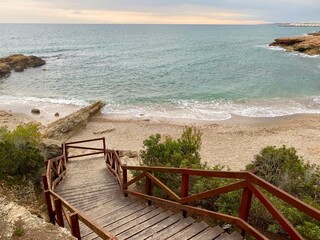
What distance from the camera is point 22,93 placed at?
1369 inches

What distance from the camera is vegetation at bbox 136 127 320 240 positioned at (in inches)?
224

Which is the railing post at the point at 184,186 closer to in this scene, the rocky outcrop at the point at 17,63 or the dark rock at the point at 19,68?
the rocky outcrop at the point at 17,63

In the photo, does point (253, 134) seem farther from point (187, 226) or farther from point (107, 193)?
point (187, 226)

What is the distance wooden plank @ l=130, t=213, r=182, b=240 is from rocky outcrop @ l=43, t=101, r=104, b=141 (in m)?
15.6

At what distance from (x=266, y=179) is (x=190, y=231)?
5349mm

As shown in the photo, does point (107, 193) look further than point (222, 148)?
No

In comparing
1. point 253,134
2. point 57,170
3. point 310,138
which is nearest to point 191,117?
point 253,134

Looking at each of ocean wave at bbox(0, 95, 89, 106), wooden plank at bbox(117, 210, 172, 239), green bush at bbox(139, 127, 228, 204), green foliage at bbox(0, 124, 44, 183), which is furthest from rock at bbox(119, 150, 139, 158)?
ocean wave at bbox(0, 95, 89, 106)

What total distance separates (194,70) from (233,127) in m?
26.7

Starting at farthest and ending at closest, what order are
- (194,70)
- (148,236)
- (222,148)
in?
(194,70) < (222,148) < (148,236)

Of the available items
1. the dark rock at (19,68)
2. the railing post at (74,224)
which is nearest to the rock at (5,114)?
the railing post at (74,224)

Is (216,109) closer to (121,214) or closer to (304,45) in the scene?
(121,214)

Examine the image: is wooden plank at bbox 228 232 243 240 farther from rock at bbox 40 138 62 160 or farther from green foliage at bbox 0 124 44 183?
→ rock at bbox 40 138 62 160

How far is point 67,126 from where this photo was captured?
2100 cm
